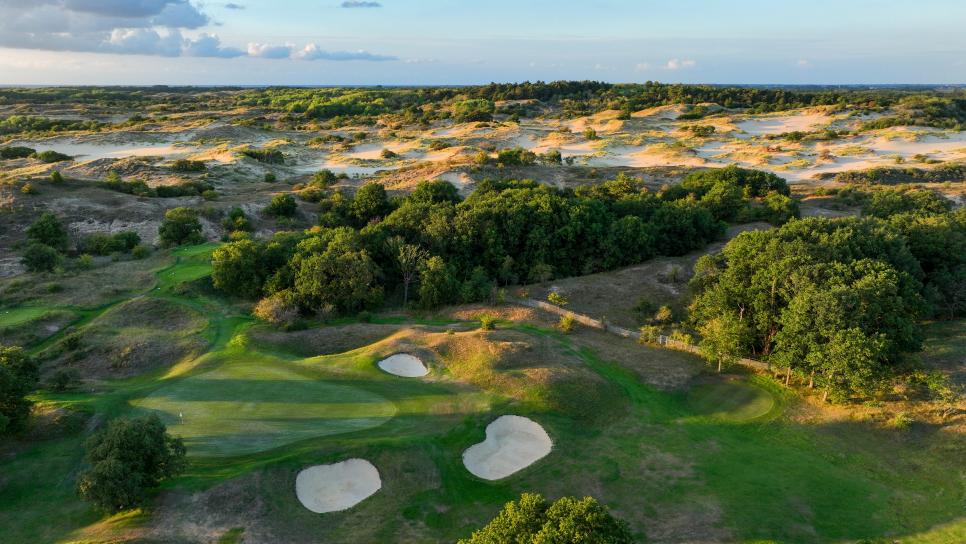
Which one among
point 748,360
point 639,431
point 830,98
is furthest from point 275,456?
point 830,98

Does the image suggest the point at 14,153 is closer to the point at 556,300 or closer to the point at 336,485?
the point at 556,300

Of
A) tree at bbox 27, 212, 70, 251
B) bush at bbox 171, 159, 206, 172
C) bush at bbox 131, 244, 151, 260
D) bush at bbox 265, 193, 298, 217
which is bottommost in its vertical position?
bush at bbox 131, 244, 151, 260

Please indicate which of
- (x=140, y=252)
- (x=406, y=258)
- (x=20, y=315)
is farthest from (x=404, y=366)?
(x=140, y=252)

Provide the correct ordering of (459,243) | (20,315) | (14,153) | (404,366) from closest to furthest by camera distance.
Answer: (404,366)
(20,315)
(459,243)
(14,153)

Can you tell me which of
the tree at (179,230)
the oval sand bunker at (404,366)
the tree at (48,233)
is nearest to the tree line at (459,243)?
the oval sand bunker at (404,366)

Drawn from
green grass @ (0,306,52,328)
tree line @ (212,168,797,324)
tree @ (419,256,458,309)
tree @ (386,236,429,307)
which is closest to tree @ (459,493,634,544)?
tree line @ (212,168,797,324)

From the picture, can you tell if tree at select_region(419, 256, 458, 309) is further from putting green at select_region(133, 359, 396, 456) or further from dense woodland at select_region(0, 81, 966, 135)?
dense woodland at select_region(0, 81, 966, 135)

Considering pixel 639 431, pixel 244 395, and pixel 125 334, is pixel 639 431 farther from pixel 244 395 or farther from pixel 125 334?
pixel 125 334
